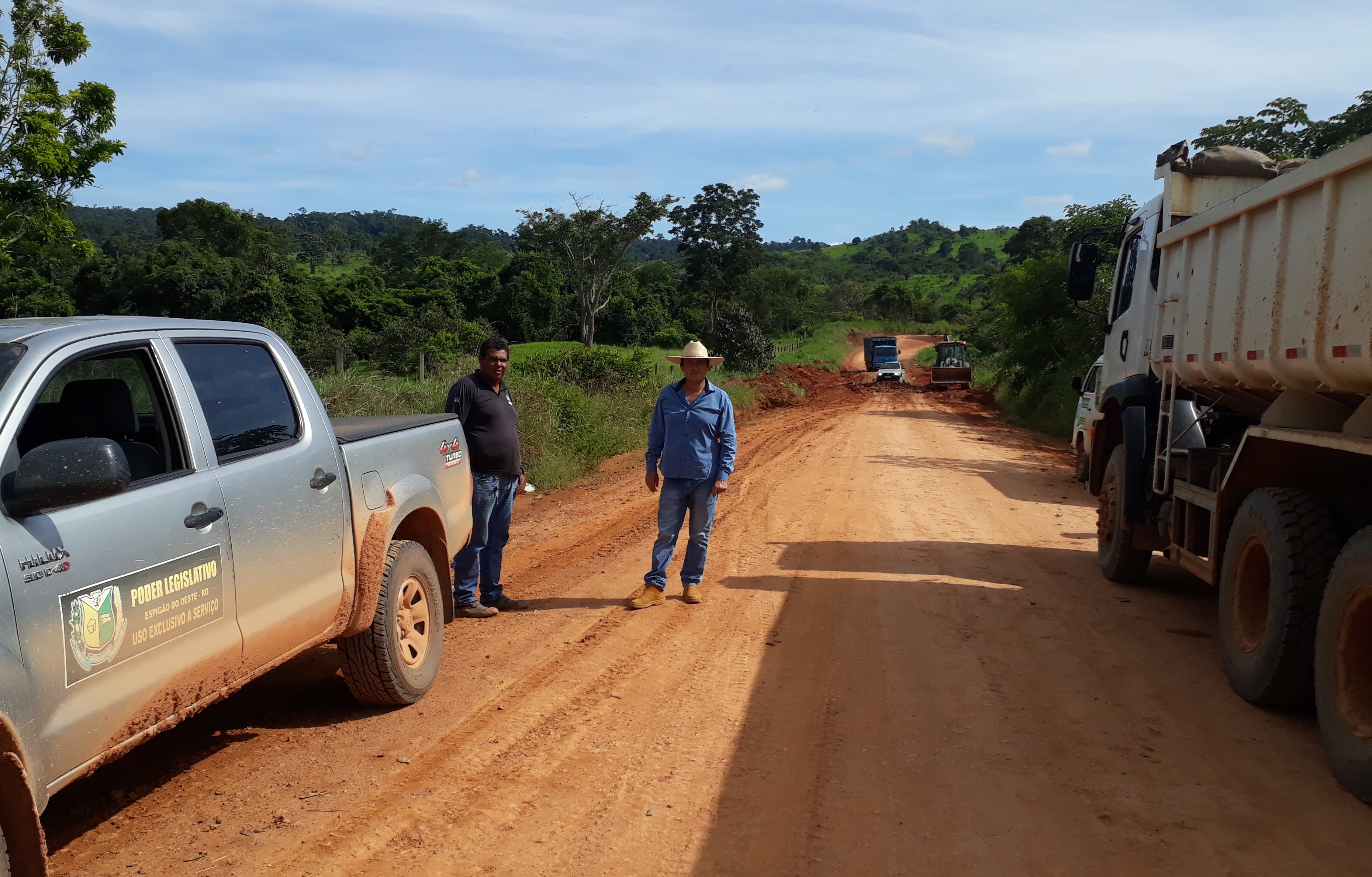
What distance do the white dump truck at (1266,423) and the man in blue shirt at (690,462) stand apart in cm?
309

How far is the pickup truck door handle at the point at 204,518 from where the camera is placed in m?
3.55

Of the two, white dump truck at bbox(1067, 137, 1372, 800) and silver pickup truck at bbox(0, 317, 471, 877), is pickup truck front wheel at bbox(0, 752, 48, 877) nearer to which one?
silver pickup truck at bbox(0, 317, 471, 877)

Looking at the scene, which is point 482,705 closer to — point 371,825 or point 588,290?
point 371,825

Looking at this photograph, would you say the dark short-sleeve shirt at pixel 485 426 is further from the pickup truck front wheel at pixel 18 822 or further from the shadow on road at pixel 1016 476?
the shadow on road at pixel 1016 476

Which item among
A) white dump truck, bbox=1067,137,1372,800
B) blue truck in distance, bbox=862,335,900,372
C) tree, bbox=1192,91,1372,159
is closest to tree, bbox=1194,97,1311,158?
tree, bbox=1192,91,1372,159

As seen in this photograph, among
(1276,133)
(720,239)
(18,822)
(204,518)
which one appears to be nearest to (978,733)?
(204,518)

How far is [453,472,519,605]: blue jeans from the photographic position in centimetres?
700

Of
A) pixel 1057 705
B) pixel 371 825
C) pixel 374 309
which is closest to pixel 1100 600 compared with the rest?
pixel 1057 705

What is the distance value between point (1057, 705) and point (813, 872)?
224 cm

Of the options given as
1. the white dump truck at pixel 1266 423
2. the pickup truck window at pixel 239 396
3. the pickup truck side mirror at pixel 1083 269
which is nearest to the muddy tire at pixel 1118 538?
the white dump truck at pixel 1266 423

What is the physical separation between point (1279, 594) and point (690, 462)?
3.71 m

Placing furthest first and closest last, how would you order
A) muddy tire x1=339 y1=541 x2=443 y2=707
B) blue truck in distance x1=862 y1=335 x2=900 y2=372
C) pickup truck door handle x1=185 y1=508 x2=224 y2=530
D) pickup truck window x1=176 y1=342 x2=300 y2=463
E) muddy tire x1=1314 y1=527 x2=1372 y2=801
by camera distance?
blue truck in distance x1=862 y1=335 x2=900 y2=372
muddy tire x1=339 y1=541 x2=443 y2=707
muddy tire x1=1314 y1=527 x2=1372 y2=801
pickup truck window x1=176 y1=342 x2=300 y2=463
pickup truck door handle x1=185 y1=508 x2=224 y2=530

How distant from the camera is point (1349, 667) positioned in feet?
14.4

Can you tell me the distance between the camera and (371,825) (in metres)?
3.80
